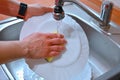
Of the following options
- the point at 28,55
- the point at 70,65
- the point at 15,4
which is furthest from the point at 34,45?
the point at 15,4

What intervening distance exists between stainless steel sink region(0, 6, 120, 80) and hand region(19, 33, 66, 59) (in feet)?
0.69

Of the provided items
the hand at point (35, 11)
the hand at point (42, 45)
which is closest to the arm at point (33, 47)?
the hand at point (42, 45)

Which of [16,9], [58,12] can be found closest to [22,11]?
[16,9]

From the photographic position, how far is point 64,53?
2.92ft

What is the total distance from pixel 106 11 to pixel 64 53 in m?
0.25

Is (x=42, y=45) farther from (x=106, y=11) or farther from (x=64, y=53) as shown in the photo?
(x=106, y=11)

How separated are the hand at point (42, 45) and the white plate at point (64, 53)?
6cm

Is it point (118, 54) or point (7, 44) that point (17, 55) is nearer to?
point (7, 44)

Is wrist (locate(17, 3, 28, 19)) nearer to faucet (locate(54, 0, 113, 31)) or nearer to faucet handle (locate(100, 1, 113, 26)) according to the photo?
faucet (locate(54, 0, 113, 31))

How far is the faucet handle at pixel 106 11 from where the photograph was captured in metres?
0.96

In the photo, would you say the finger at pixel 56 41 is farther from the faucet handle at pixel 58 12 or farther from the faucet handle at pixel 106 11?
the faucet handle at pixel 106 11

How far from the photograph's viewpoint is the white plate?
0.85 meters

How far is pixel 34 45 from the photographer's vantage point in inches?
30.7

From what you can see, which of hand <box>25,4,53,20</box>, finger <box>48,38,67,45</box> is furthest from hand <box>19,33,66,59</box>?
hand <box>25,4,53,20</box>
